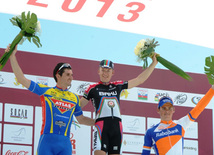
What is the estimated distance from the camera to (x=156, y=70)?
34.0 ft

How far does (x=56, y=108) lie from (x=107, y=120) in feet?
2.08

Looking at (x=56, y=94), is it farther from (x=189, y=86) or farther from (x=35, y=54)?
(x=189, y=86)

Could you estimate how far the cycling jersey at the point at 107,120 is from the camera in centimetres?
591

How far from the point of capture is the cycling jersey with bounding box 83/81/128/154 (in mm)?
5914

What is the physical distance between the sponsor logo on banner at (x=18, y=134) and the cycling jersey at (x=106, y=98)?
9.14 feet

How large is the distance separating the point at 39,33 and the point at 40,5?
3.43m

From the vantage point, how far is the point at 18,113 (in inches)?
343

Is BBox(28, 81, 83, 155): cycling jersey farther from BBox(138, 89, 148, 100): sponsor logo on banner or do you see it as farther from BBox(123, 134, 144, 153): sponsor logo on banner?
BBox(138, 89, 148, 100): sponsor logo on banner

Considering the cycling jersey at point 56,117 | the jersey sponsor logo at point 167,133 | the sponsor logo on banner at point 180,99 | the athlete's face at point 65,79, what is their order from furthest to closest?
the sponsor logo on banner at point 180,99 → the jersey sponsor logo at point 167,133 → the athlete's face at point 65,79 → the cycling jersey at point 56,117

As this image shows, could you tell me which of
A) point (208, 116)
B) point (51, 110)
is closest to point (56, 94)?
point (51, 110)

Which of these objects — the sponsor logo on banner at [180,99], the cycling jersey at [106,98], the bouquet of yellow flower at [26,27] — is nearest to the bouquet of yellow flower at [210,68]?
the cycling jersey at [106,98]

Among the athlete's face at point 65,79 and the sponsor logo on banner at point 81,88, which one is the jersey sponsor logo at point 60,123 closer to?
the athlete's face at point 65,79

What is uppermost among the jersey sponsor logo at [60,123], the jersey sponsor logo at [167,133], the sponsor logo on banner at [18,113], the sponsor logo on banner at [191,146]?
the sponsor logo on banner at [18,113]

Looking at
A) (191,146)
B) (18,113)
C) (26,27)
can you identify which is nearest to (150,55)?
(26,27)
